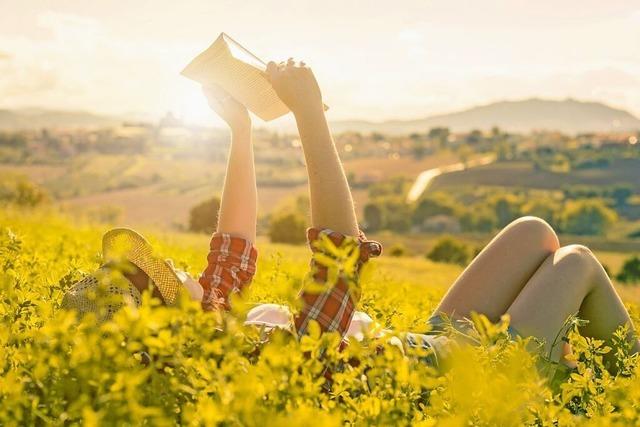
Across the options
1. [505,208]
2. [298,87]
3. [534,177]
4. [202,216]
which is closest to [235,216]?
[298,87]

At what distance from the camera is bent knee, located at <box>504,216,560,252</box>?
4199mm

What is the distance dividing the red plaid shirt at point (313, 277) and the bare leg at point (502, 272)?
1098 millimetres

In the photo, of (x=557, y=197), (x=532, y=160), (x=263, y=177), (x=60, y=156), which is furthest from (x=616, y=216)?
(x=60, y=156)

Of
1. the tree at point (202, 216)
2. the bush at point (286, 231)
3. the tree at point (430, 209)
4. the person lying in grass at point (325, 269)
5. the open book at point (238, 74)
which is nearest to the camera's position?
the person lying in grass at point (325, 269)

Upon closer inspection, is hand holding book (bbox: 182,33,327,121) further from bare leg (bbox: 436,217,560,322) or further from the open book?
bare leg (bbox: 436,217,560,322)

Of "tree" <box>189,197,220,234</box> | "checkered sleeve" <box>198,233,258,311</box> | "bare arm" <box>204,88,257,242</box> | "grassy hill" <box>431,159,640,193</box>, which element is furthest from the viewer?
"grassy hill" <box>431,159,640,193</box>

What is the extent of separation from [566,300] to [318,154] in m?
1.73

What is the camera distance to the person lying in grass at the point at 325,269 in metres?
3.00

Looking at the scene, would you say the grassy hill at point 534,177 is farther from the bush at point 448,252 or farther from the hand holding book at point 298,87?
the hand holding book at point 298,87

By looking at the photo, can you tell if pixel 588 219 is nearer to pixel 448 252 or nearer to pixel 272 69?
pixel 448 252

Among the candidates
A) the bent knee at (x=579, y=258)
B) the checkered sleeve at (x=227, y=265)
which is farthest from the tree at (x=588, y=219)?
the checkered sleeve at (x=227, y=265)

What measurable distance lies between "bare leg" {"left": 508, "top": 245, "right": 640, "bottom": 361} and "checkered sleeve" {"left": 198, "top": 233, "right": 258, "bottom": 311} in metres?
1.47

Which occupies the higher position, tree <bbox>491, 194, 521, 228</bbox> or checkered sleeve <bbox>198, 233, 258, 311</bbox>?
checkered sleeve <bbox>198, 233, 258, 311</bbox>

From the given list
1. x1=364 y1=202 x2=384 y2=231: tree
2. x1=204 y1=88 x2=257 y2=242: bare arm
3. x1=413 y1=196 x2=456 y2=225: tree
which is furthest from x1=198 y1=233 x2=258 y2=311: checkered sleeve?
x1=413 y1=196 x2=456 y2=225: tree
